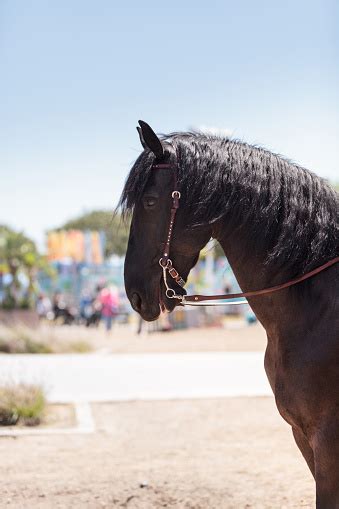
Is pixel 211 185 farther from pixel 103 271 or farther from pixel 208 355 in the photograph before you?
pixel 103 271

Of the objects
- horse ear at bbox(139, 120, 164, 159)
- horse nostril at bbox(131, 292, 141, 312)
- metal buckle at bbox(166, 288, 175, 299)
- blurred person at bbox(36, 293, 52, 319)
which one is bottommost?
blurred person at bbox(36, 293, 52, 319)

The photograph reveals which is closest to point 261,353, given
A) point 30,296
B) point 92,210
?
point 30,296

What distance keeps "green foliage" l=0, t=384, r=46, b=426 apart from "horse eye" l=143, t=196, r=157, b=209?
18.4ft

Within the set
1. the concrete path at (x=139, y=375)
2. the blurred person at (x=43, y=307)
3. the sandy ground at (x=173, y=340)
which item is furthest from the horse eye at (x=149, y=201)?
the blurred person at (x=43, y=307)

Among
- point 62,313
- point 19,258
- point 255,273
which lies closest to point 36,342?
point 62,313

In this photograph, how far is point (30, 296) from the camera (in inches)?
870

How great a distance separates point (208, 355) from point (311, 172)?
12.6 meters

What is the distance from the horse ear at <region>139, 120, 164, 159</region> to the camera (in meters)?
2.96

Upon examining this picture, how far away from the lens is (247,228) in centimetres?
301

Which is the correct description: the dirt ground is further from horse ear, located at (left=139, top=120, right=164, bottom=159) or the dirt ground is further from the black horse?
horse ear, located at (left=139, top=120, right=164, bottom=159)

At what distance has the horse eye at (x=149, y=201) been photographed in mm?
3012

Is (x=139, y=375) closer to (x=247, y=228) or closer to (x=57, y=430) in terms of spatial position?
(x=57, y=430)

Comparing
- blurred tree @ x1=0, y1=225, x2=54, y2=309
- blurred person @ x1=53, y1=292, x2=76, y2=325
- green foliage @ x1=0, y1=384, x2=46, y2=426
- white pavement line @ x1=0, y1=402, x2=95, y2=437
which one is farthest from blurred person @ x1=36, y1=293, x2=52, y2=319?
white pavement line @ x1=0, y1=402, x2=95, y2=437

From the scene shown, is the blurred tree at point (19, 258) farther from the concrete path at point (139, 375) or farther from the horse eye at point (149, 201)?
the horse eye at point (149, 201)
